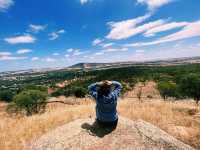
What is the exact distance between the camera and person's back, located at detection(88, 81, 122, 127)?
23.2 ft

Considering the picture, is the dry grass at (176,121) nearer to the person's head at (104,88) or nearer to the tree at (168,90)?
the person's head at (104,88)

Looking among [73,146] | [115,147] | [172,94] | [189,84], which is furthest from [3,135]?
[172,94]

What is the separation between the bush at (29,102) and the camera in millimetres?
31608

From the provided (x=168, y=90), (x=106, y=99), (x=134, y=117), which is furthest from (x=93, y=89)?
(x=168, y=90)

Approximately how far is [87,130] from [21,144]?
229 centimetres

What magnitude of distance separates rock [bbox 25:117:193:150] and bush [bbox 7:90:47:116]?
23968 millimetres

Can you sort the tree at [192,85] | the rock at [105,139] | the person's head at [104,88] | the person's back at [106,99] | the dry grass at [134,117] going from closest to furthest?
the rock at [105,139] → the person's head at [104,88] → the person's back at [106,99] → the dry grass at [134,117] → the tree at [192,85]

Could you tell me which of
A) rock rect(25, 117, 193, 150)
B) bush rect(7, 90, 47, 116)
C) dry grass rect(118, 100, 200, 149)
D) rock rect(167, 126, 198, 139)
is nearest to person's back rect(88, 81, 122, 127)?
rock rect(25, 117, 193, 150)

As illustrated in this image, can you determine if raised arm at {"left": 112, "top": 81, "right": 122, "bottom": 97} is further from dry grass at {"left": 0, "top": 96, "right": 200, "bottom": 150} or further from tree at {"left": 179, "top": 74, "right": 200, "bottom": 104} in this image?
tree at {"left": 179, "top": 74, "right": 200, "bottom": 104}

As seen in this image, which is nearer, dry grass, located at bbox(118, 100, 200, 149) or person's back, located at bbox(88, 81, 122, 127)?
person's back, located at bbox(88, 81, 122, 127)

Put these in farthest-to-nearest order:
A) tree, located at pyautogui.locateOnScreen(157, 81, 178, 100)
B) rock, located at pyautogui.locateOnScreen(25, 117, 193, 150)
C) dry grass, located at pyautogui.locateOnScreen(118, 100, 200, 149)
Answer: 1. tree, located at pyautogui.locateOnScreen(157, 81, 178, 100)
2. dry grass, located at pyautogui.locateOnScreen(118, 100, 200, 149)
3. rock, located at pyautogui.locateOnScreen(25, 117, 193, 150)

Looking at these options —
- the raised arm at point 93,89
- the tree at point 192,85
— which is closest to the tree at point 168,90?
the tree at point 192,85

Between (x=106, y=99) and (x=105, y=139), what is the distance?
124cm

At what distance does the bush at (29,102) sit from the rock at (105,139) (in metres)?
24.0
